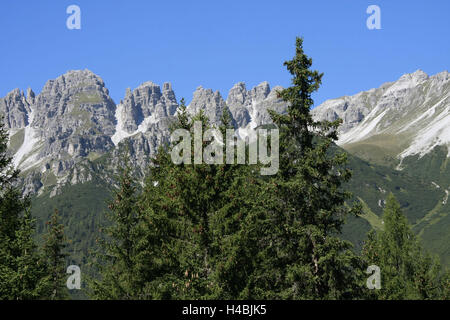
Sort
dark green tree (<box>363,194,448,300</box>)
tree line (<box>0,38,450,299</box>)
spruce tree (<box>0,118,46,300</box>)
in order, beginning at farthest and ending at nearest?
1. dark green tree (<box>363,194,448,300</box>)
2. spruce tree (<box>0,118,46,300</box>)
3. tree line (<box>0,38,450,299</box>)

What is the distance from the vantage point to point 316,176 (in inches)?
949

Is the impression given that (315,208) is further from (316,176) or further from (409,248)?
(409,248)

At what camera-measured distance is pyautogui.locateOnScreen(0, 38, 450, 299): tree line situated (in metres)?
20.7

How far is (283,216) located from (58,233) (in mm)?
29136

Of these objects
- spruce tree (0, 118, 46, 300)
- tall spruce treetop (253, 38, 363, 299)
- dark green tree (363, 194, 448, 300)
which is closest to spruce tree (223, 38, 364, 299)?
tall spruce treetop (253, 38, 363, 299)

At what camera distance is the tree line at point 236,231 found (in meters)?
20.7
